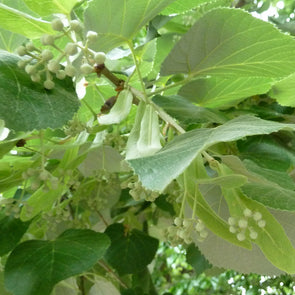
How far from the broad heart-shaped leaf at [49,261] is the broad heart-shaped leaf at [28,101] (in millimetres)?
202

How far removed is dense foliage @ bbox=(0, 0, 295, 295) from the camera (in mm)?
371

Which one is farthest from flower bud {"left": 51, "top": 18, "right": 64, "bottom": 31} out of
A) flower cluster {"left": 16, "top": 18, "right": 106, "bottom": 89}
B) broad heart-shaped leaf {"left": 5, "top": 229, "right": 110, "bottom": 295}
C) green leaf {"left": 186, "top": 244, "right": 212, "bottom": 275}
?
green leaf {"left": 186, "top": 244, "right": 212, "bottom": 275}

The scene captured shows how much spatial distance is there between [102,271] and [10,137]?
45 cm

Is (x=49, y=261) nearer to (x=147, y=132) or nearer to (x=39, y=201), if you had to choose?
(x=39, y=201)

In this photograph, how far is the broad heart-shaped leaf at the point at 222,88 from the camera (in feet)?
1.81

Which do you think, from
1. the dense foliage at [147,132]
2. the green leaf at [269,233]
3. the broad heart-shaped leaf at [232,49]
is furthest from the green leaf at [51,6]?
the green leaf at [269,233]

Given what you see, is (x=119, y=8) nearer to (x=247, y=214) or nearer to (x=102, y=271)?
(x=247, y=214)

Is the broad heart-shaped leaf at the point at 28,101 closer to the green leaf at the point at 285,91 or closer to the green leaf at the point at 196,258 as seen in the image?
the green leaf at the point at 285,91

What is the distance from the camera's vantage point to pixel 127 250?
79 cm

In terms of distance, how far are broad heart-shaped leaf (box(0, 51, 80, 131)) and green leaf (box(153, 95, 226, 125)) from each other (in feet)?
0.39

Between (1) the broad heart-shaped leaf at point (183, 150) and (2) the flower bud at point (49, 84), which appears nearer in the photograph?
(1) the broad heart-shaped leaf at point (183, 150)

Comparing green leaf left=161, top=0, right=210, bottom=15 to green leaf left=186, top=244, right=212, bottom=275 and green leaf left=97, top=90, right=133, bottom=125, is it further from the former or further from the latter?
green leaf left=186, top=244, right=212, bottom=275

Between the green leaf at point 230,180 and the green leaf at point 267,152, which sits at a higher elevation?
the green leaf at point 230,180

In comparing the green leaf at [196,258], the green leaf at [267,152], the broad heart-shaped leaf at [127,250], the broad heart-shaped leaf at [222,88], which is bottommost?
the broad heart-shaped leaf at [127,250]
